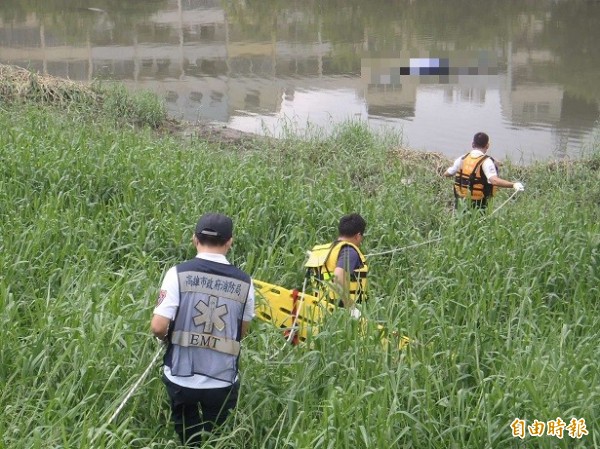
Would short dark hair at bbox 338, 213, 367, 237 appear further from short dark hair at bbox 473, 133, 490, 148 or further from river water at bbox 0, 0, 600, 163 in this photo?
river water at bbox 0, 0, 600, 163

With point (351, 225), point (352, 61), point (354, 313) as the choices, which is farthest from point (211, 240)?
point (352, 61)

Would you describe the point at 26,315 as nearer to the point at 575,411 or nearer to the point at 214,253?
the point at 214,253

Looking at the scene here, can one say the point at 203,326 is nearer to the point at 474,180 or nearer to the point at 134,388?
the point at 134,388

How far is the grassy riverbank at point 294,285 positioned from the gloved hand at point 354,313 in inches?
3.4

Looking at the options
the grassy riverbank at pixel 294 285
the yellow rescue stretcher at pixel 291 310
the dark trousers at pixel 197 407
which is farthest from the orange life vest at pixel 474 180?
the dark trousers at pixel 197 407

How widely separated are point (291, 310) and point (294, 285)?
Answer: 2.84ft

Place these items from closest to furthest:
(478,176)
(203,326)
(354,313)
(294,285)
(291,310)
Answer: (203,326) < (354,313) < (291,310) < (294,285) < (478,176)

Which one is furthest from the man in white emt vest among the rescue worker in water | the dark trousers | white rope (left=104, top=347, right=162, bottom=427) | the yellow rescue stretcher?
the rescue worker in water

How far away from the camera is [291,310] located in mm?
4910

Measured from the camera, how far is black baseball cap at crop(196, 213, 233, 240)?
3850mm

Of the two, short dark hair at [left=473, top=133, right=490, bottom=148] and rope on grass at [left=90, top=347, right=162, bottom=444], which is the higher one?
short dark hair at [left=473, top=133, right=490, bottom=148]

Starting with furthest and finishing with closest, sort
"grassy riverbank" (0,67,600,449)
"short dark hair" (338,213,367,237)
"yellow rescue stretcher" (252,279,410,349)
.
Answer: "short dark hair" (338,213,367,237), "yellow rescue stretcher" (252,279,410,349), "grassy riverbank" (0,67,600,449)

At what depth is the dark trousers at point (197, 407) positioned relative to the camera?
383cm

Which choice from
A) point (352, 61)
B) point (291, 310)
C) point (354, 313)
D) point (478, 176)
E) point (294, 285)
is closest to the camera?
point (354, 313)
